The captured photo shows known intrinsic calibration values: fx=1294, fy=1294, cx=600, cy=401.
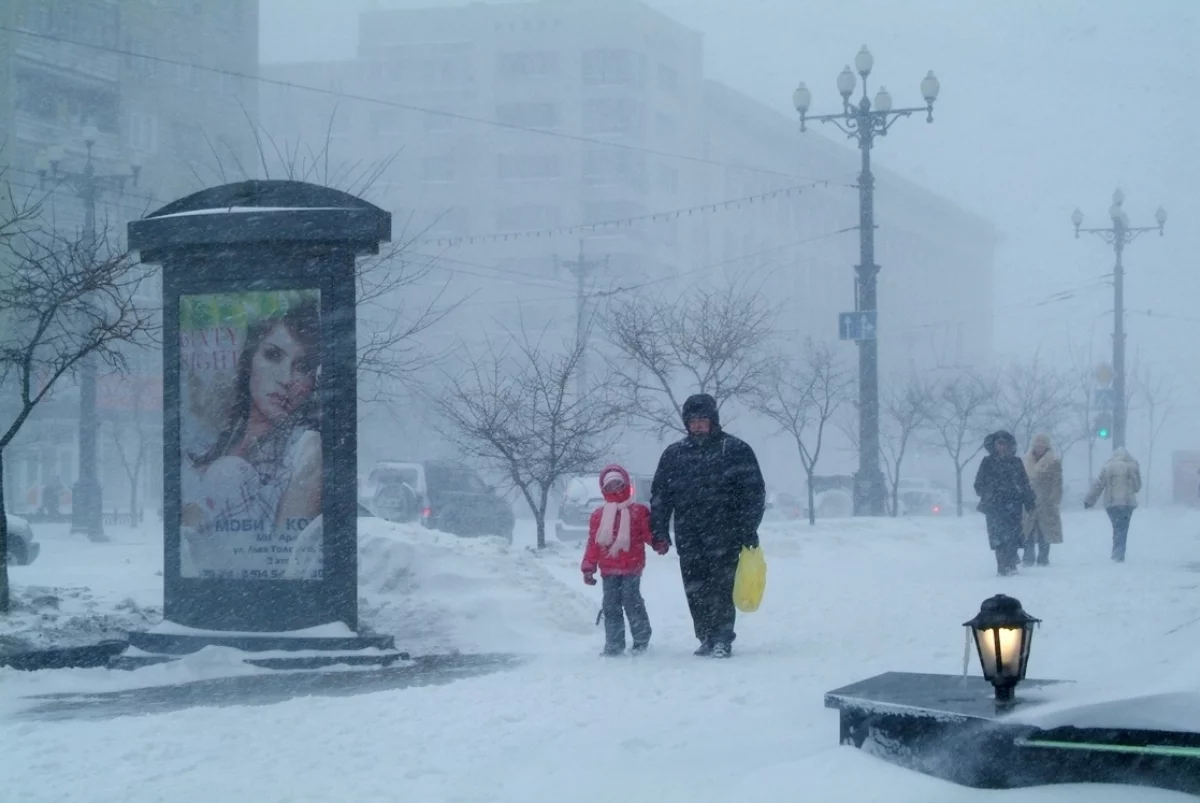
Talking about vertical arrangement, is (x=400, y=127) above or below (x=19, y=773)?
above

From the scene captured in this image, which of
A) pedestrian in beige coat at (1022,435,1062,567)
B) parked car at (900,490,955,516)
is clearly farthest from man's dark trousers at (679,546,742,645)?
parked car at (900,490,955,516)

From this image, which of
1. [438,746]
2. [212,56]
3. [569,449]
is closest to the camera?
[438,746]

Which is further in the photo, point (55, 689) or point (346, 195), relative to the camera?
point (346, 195)

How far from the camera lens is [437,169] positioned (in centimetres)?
7700

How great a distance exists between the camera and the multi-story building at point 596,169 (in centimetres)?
7119

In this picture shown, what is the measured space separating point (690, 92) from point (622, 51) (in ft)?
17.7

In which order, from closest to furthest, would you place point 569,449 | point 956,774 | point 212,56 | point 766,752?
point 956,774
point 766,752
point 569,449
point 212,56

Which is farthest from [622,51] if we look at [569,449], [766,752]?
[766,752]

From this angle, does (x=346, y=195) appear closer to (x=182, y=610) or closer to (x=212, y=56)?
(x=182, y=610)

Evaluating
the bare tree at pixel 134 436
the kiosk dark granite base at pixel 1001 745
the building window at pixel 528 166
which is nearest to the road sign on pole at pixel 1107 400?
the bare tree at pixel 134 436

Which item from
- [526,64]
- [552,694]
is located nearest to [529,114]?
[526,64]

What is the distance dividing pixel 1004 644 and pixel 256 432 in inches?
249

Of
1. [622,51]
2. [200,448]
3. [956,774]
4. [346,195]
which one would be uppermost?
[622,51]

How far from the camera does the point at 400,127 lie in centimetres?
7906
